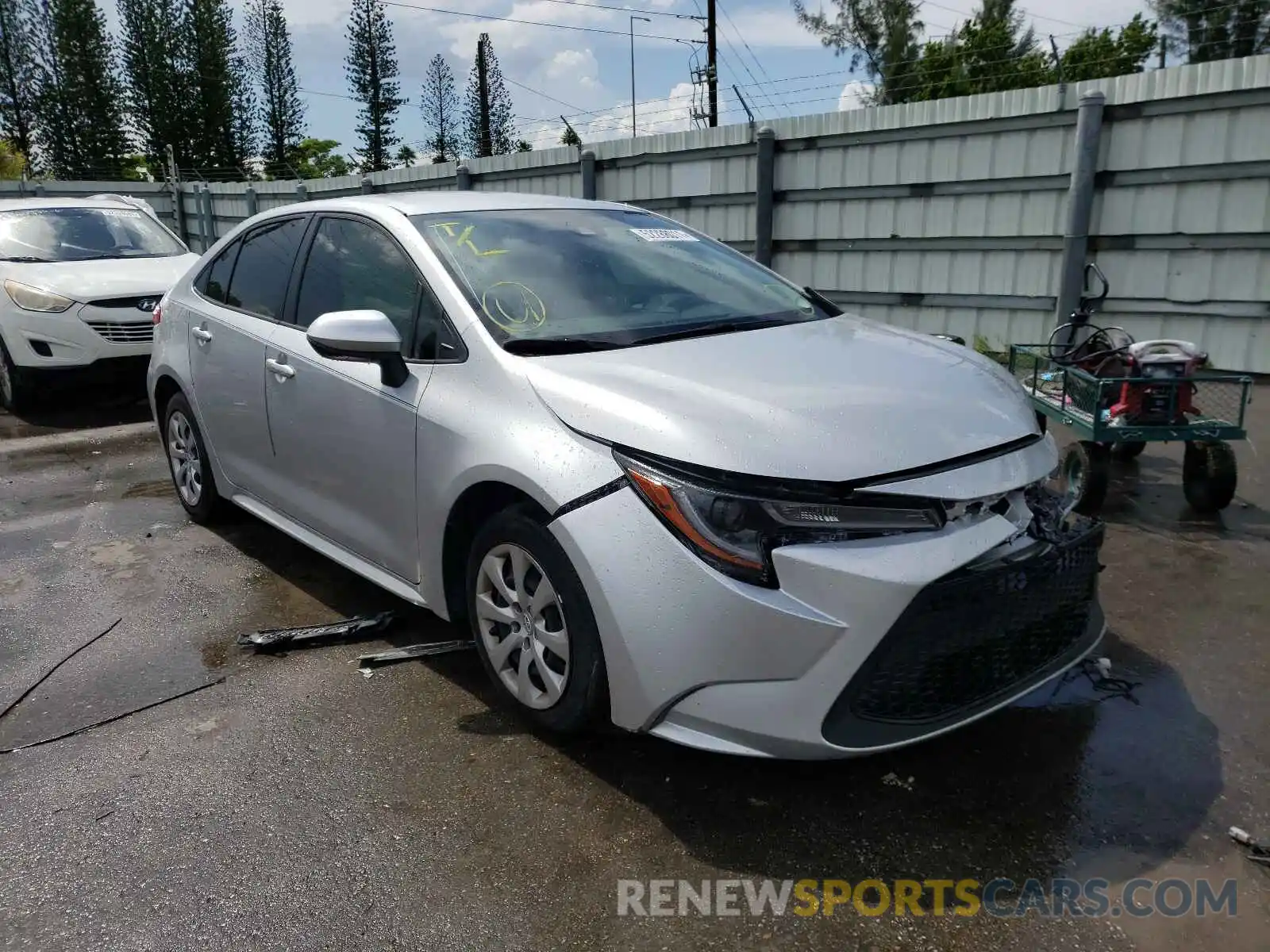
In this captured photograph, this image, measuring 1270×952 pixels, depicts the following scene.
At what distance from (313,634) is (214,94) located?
48154mm

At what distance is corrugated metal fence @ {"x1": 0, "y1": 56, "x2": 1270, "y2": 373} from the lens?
795cm

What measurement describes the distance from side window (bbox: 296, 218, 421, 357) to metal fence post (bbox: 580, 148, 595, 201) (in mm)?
8804

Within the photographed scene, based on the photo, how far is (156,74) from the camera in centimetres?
4362

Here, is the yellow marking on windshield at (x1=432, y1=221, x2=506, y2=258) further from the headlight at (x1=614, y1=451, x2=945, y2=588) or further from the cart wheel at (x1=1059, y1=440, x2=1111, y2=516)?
the cart wheel at (x1=1059, y1=440, x2=1111, y2=516)

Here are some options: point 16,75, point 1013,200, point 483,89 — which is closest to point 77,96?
point 16,75

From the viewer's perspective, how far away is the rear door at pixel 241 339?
416 centimetres

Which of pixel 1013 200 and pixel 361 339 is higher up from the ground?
pixel 1013 200

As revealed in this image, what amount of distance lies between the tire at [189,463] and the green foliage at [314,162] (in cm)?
4384

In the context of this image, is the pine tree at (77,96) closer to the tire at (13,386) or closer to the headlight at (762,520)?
the tire at (13,386)

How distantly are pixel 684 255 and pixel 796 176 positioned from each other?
716 cm

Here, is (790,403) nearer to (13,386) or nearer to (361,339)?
(361,339)

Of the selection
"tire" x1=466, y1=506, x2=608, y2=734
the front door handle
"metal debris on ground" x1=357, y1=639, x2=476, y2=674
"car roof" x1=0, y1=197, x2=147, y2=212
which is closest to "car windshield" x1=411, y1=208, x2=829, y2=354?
"tire" x1=466, y1=506, x2=608, y2=734

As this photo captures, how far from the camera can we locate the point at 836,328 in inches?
138

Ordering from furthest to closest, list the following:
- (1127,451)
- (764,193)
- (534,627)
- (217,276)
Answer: (764,193), (1127,451), (217,276), (534,627)
